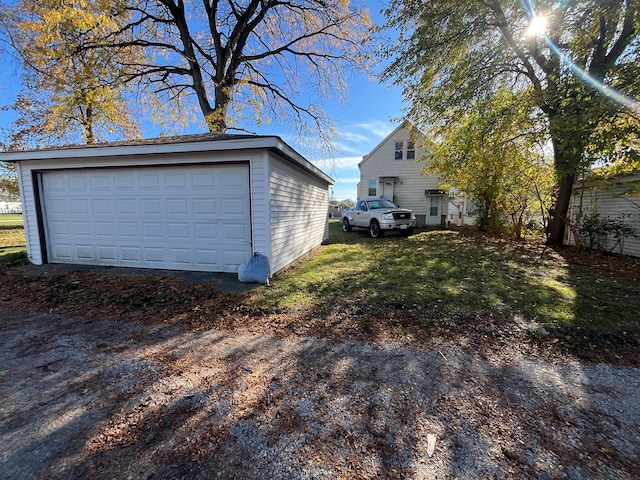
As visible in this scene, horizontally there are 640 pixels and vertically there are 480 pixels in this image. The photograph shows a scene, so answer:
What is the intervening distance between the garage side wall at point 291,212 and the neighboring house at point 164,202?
46 mm

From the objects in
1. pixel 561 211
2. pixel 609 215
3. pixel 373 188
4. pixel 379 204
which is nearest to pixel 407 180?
pixel 373 188

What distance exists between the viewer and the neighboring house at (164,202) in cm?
557

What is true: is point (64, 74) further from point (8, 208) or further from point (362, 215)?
point (8, 208)

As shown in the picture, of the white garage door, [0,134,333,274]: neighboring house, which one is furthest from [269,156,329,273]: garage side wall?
the white garage door

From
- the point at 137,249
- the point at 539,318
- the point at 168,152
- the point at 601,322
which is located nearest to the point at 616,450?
the point at 539,318

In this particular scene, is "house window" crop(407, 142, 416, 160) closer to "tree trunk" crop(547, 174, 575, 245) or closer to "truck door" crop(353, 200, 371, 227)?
"truck door" crop(353, 200, 371, 227)

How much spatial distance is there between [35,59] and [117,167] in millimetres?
8979

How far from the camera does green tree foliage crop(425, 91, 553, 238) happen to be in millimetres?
8070

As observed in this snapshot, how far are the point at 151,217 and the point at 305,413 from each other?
234 inches

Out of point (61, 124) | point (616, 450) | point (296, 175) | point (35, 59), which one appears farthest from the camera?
point (61, 124)

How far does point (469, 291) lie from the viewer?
4914 mm

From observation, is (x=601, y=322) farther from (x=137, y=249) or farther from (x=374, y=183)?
(x=374, y=183)

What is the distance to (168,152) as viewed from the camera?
5688mm

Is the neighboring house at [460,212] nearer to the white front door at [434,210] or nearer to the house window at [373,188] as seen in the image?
the white front door at [434,210]
